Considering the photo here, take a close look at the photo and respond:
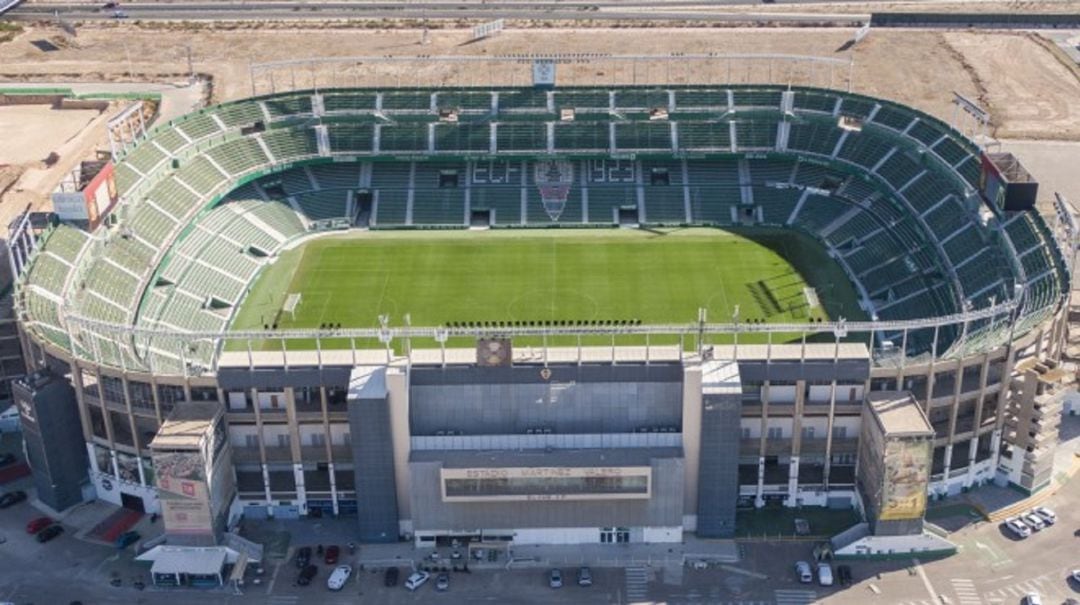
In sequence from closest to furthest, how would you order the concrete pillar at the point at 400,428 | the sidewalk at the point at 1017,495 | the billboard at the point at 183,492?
1. the billboard at the point at 183,492
2. the concrete pillar at the point at 400,428
3. the sidewalk at the point at 1017,495

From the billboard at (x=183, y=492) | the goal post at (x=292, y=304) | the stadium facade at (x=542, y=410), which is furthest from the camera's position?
the goal post at (x=292, y=304)

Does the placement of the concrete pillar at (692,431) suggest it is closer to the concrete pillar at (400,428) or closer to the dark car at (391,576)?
the concrete pillar at (400,428)

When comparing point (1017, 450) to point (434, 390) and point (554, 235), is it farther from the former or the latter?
point (554, 235)

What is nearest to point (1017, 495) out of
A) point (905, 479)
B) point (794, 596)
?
point (905, 479)

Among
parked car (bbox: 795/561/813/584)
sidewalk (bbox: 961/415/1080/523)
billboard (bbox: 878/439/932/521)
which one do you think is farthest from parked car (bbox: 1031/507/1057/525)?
parked car (bbox: 795/561/813/584)

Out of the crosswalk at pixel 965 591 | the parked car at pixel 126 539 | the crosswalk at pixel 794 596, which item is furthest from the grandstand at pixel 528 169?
the crosswalk at pixel 794 596

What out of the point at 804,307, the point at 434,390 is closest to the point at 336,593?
the point at 434,390

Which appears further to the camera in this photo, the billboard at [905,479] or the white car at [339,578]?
the white car at [339,578]
